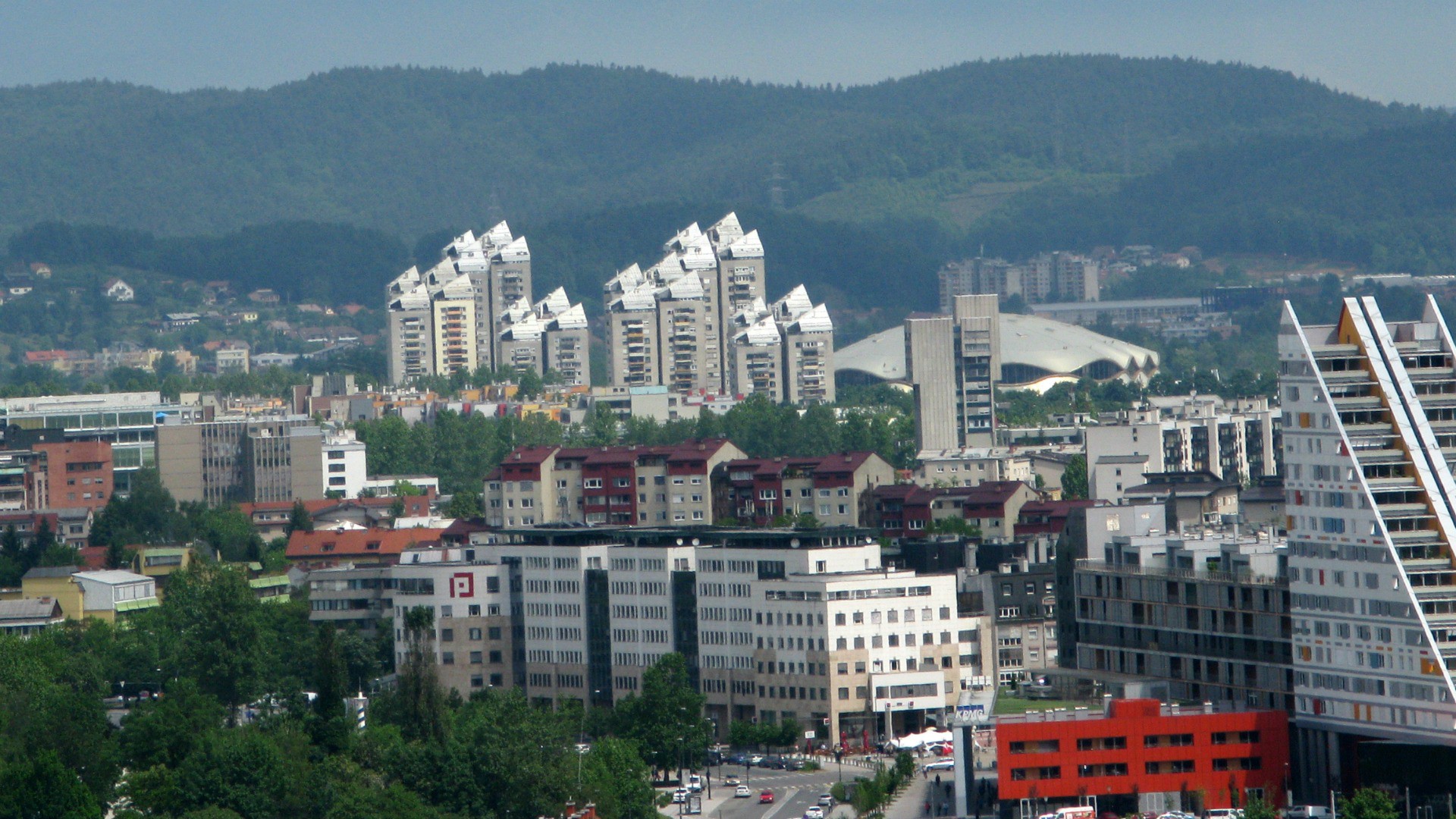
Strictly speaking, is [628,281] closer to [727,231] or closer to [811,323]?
[811,323]

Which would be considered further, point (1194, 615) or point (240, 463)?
point (240, 463)

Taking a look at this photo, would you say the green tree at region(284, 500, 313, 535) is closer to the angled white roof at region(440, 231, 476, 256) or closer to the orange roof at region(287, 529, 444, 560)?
the orange roof at region(287, 529, 444, 560)

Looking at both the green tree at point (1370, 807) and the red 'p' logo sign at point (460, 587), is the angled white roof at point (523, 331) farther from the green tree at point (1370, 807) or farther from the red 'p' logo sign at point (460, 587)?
the green tree at point (1370, 807)

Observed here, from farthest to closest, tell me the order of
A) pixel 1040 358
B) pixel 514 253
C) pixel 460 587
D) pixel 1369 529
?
pixel 514 253, pixel 1040 358, pixel 460 587, pixel 1369 529

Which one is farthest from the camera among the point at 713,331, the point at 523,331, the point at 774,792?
the point at 523,331

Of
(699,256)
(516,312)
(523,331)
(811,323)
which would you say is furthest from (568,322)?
(811,323)

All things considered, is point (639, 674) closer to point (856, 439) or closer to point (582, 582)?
point (582, 582)

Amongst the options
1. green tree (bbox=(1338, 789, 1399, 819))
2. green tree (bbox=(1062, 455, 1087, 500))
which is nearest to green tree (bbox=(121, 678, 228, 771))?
green tree (bbox=(1338, 789, 1399, 819))
